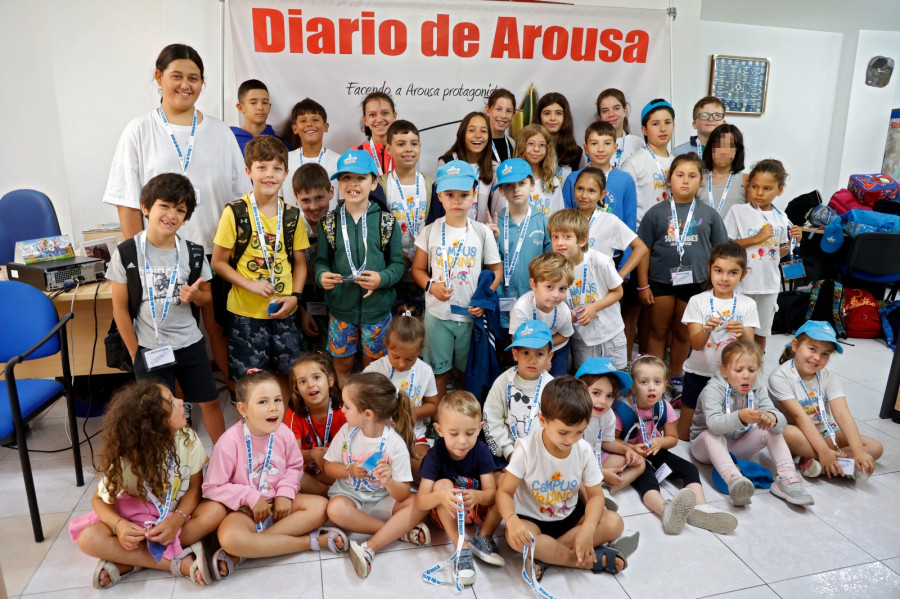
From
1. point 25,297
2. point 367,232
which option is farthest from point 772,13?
point 25,297

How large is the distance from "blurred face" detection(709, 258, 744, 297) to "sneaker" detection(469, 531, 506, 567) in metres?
1.67

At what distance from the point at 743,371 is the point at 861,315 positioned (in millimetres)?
2796

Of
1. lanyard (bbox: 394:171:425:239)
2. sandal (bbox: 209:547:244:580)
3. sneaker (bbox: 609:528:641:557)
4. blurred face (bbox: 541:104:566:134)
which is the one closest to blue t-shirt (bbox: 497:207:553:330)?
lanyard (bbox: 394:171:425:239)

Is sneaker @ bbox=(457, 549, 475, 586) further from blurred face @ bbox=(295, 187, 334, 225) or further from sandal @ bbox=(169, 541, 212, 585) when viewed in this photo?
blurred face @ bbox=(295, 187, 334, 225)

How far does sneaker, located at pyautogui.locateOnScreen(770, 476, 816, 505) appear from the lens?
243 cm

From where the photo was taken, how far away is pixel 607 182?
Answer: 3.32 m

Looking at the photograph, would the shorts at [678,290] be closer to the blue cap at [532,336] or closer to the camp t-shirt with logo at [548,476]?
the blue cap at [532,336]

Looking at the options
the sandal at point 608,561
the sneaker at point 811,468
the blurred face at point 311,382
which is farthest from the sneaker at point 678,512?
the blurred face at point 311,382

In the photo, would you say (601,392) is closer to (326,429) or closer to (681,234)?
(326,429)

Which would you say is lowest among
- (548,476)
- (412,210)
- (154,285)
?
(548,476)

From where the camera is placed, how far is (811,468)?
8.61 ft

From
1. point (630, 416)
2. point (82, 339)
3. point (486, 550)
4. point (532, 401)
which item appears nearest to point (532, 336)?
point (532, 401)

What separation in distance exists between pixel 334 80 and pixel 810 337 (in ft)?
10.0

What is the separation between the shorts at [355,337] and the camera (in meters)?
2.89
